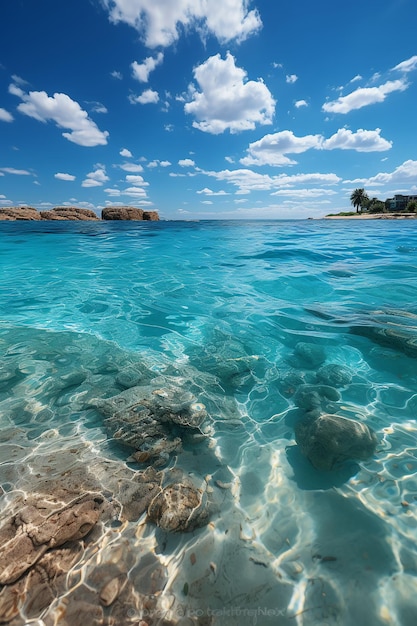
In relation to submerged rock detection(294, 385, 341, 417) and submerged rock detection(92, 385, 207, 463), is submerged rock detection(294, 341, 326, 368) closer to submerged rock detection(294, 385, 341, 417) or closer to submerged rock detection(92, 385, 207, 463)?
submerged rock detection(294, 385, 341, 417)

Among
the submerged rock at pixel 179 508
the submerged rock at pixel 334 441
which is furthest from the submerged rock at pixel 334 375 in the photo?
the submerged rock at pixel 179 508

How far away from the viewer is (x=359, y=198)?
3575 inches

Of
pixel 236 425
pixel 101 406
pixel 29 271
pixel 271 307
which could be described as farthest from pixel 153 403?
pixel 29 271

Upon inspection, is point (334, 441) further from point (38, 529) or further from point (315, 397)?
point (38, 529)

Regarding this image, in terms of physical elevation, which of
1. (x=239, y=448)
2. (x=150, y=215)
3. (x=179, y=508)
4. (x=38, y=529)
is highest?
(x=150, y=215)

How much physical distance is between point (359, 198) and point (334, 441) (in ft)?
352

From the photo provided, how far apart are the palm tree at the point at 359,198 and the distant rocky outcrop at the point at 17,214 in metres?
100.0

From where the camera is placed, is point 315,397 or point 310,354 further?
point 310,354

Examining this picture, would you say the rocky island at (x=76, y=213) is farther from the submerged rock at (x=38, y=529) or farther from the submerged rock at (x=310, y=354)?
the submerged rock at (x=38, y=529)

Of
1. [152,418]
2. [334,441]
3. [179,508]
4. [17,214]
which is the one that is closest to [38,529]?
[179,508]

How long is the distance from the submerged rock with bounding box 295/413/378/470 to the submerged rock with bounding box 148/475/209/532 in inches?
49.6

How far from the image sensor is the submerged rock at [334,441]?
293 centimetres

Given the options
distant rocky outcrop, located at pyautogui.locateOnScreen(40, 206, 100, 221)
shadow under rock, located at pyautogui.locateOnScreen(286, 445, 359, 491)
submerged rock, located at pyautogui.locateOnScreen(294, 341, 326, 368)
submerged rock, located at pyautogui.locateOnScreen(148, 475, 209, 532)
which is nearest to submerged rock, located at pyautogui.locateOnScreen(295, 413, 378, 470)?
shadow under rock, located at pyautogui.locateOnScreen(286, 445, 359, 491)

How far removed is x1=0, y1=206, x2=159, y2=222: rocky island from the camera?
77188 mm
